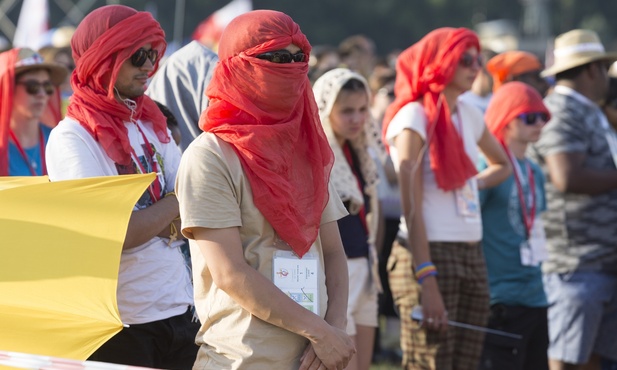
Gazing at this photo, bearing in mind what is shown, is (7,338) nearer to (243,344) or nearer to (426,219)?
(243,344)

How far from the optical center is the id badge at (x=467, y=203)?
210 inches

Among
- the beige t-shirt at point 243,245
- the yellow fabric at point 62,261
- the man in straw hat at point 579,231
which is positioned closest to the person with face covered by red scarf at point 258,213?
the beige t-shirt at point 243,245

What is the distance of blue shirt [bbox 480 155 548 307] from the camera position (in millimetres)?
5820

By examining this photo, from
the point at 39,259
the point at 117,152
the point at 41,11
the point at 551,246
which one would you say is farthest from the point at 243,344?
the point at 41,11

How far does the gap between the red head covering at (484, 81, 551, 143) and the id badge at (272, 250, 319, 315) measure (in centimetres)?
323

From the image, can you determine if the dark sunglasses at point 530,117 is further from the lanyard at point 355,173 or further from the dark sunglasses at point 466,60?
the lanyard at point 355,173

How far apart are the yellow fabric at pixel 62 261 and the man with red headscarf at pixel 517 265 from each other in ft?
9.59

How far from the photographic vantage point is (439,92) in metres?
5.43

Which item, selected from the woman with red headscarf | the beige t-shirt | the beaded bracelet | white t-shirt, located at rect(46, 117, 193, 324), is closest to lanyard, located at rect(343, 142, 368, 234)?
the woman with red headscarf

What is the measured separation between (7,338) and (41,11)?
10.2 meters

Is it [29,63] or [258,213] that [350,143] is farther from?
[258,213]

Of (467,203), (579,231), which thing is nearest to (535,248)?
(579,231)

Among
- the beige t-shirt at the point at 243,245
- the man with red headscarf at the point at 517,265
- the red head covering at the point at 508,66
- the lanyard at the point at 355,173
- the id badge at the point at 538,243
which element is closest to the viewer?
the beige t-shirt at the point at 243,245

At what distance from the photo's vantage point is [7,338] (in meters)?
3.22
